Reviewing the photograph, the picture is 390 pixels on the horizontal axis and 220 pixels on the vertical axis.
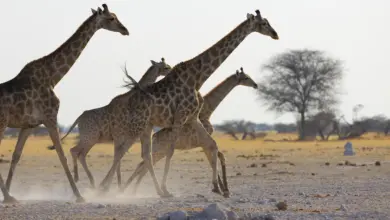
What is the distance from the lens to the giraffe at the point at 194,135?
51.1 feet

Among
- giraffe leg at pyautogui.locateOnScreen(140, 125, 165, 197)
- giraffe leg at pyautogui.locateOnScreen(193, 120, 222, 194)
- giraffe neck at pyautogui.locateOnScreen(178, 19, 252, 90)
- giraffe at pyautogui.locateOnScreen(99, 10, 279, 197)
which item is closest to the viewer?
giraffe at pyautogui.locateOnScreen(99, 10, 279, 197)

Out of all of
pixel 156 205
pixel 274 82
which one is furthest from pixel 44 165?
pixel 274 82

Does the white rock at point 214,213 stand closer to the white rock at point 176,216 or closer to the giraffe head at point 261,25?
the white rock at point 176,216

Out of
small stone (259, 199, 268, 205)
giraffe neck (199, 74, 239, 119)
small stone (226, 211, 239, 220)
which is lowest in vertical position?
small stone (226, 211, 239, 220)

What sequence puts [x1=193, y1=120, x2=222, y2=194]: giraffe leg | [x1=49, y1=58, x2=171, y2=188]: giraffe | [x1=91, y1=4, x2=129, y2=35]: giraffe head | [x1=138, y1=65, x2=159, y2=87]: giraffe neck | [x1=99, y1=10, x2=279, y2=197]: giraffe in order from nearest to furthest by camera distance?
[x1=91, y1=4, x2=129, y2=35]: giraffe head
[x1=99, y1=10, x2=279, y2=197]: giraffe
[x1=193, y1=120, x2=222, y2=194]: giraffe leg
[x1=49, y1=58, x2=171, y2=188]: giraffe
[x1=138, y1=65, x2=159, y2=87]: giraffe neck

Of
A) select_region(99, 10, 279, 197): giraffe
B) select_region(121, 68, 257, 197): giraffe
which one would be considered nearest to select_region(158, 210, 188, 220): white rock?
select_region(99, 10, 279, 197): giraffe

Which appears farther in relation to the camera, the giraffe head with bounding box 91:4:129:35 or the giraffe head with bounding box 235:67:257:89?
the giraffe head with bounding box 235:67:257:89

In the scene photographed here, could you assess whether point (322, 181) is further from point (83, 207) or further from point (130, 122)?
point (83, 207)

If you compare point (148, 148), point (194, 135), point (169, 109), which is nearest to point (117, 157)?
point (148, 148)

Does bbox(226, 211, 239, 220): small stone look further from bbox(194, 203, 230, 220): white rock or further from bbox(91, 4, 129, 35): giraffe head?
bbox(91, 4, 129, 35): giraffe head

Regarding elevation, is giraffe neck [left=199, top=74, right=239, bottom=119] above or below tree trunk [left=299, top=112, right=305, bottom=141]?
below

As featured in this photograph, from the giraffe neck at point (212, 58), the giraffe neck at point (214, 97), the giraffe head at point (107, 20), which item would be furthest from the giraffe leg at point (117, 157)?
the giraffe neck at point (214, 97)

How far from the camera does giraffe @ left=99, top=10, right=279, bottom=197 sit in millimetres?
14570

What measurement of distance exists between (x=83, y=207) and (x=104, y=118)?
460cm
